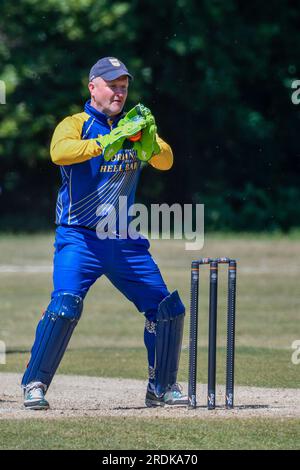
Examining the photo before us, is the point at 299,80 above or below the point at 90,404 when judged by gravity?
above

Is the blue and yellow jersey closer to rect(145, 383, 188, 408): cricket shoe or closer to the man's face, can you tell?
the man's face

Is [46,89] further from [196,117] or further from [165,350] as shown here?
[165,350]

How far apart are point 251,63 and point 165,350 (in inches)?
858

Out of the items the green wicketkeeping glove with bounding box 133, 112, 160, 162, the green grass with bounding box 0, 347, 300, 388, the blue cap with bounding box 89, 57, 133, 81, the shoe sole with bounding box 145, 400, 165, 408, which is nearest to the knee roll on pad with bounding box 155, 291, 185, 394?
the shoe sole with bounding box 145, 400, 165, 408

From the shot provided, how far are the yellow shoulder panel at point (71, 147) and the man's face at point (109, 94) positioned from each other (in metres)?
0.23

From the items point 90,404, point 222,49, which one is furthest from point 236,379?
point 222,49

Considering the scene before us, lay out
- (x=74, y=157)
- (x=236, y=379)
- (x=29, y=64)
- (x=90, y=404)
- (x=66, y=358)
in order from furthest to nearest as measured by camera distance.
Result: 1. (x=29, y=64)
2. (x=66, y=358)
3. (x=236, y=379)
4. (x=90, y=404)
5. (x=74, y=157)

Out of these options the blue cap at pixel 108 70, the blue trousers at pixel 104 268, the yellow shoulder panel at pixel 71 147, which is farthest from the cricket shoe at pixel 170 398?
the blue cap at pixel 108 70

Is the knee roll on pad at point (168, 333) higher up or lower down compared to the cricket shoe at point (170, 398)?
higher up

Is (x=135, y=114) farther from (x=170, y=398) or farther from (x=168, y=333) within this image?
(x=170, y=398)

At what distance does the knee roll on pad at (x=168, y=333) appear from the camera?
7.74 metres

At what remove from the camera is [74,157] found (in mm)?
7379

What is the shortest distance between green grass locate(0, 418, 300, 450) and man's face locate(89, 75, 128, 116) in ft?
6.50

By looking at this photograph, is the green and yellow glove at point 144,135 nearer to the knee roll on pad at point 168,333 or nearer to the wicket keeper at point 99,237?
the wicket keeper at point 99,237
